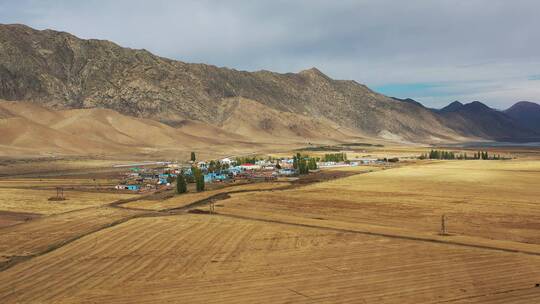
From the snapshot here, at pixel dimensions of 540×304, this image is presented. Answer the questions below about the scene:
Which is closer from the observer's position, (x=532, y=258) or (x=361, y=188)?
(x=532, y=258)

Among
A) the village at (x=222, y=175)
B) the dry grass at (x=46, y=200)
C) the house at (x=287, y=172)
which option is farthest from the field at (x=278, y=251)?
the house at (x=287, y=172)

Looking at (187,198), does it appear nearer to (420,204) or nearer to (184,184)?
(184,184)

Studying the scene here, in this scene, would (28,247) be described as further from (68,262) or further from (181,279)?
(181,279)

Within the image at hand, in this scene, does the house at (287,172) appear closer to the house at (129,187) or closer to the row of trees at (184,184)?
the row of trees at (184,184)

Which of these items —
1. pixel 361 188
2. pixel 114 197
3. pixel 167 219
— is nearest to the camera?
pixel 167 219

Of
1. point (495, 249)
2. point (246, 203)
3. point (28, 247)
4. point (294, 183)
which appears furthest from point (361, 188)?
point (28, 247)

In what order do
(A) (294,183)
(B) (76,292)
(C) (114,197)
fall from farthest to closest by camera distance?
(A) (294,183) < (C) (114,197) < (B) (76,292)

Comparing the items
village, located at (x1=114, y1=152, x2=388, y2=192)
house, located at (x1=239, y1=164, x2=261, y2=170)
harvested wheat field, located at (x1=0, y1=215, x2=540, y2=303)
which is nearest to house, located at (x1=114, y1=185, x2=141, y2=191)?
village, located at (x1=114, y1=152, x2=388, y2=192)
